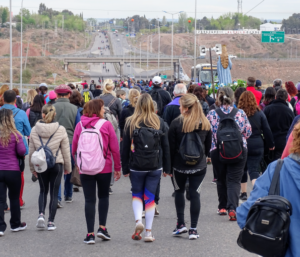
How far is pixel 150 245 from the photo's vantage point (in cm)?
654

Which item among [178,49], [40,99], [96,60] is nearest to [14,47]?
[96,60]

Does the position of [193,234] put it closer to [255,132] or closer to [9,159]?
[255,132]

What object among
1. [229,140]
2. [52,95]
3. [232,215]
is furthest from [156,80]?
[232,215]

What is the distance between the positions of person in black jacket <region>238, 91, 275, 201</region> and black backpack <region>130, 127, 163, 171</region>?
2376 millimetres

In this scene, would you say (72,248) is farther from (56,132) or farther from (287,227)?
(287,227)

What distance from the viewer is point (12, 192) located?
23.9 ft

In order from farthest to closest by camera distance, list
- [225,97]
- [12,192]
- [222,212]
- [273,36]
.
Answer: [273,36] < [222,212] < [225,97] < [12,192]

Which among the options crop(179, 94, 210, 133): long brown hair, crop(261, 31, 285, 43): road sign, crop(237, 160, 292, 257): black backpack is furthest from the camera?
crop(261, 31, 285, 43): road sign

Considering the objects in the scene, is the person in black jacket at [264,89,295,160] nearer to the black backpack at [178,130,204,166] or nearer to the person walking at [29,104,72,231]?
the black backpack at [178,130,204,166]

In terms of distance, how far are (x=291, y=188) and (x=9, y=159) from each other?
4.71m

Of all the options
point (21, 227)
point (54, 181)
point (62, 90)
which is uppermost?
point (62, 90)

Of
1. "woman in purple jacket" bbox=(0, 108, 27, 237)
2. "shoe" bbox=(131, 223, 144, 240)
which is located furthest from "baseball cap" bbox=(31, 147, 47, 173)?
"shoe" bbox=(131, 223, 144, 240)

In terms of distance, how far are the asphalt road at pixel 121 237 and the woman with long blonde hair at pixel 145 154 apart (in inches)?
12.6

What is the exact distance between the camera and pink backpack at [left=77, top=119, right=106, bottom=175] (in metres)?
6.51
